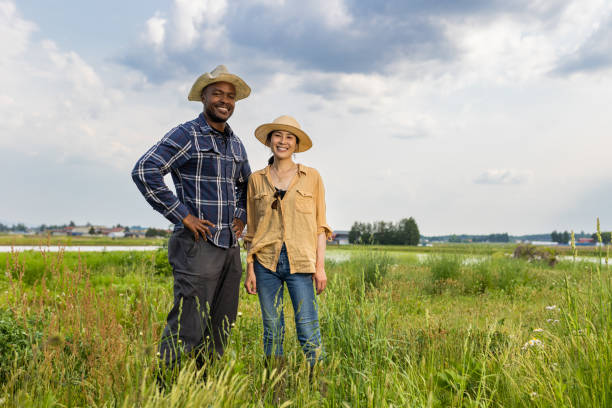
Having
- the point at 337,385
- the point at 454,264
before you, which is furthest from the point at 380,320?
the point at 454,264

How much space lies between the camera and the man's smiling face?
333 centimetres

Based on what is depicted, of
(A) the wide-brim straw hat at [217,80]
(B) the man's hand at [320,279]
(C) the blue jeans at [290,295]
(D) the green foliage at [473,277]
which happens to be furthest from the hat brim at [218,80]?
(D) the green foliage at [473,277]

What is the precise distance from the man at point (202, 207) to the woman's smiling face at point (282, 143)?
0.34 metres

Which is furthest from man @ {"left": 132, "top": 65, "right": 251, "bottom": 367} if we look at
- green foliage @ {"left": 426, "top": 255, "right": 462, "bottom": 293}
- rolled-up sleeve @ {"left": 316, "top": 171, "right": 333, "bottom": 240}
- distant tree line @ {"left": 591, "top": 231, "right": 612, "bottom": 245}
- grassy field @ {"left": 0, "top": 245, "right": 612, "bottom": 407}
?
green foliage @ {"left": 426, "top": 255, "right": 462, "bottom": 293}

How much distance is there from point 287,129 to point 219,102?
0.56m

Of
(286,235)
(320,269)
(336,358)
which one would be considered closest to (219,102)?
(286,235)

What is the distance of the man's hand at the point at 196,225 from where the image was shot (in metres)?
3.02

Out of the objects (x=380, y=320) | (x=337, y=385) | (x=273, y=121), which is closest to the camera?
(x=337, y=385)

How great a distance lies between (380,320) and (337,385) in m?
0.58

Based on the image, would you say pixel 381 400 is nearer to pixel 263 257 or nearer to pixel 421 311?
pixel 263 257

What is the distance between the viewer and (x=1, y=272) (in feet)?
31.6

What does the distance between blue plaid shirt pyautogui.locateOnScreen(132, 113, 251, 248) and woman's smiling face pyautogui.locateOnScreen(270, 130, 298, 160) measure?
34 centimetres

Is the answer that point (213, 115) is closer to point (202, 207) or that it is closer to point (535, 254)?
point (202, 207)

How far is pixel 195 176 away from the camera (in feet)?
10.7
